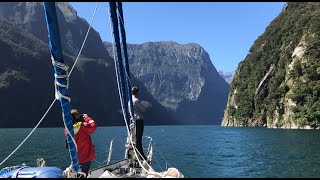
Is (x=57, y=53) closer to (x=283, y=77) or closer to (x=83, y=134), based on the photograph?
(x=83, y=134)

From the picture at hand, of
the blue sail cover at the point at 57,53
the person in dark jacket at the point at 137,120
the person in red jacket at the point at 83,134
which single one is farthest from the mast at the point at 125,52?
the blue sail cover at the point at 57,53

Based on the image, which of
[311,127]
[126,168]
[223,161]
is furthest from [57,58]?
[311,127]

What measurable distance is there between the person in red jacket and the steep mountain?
375 ft

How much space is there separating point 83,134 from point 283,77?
461 ft

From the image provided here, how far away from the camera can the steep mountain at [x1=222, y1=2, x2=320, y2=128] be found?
121 m

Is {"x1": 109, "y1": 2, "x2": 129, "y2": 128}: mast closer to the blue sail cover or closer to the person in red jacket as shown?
the person in red jacket

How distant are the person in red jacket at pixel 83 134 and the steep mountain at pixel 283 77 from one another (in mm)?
114174

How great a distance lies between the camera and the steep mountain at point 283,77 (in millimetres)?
121188

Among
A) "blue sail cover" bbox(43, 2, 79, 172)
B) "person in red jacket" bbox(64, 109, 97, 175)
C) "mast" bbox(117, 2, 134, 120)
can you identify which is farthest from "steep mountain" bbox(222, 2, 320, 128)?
"blue sail cover" bbox(43, 2, 79, 172)

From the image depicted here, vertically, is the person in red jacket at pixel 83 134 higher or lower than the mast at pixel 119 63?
lower

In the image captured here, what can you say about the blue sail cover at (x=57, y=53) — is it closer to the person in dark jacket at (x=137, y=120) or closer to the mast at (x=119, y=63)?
the mast at (x=119, y=63)

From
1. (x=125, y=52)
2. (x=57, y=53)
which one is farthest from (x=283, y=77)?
(x=57, y=53)

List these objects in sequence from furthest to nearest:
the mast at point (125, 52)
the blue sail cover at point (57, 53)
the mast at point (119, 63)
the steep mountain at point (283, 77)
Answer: the steep mountain at point (283, 77)
the mast at point (125, 52)
the mast at point (119, 63)
the blue sail cover at point (57, 53)

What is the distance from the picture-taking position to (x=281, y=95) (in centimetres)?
13912
